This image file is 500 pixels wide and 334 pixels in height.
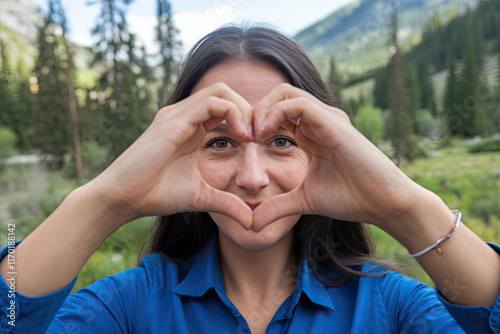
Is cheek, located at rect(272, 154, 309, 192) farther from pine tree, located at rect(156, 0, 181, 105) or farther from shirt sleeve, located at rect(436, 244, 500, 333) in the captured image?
pine tree, located at rect(156, 0, 181, 105)

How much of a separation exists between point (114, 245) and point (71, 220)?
7066mm

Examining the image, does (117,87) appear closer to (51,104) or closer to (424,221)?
(51,104)

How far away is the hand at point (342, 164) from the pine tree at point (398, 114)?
41.8 ft

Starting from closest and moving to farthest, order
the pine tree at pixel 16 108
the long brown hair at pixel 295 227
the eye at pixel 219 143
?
the eye at pixel 219 143, the long brown hair at pixel 295 227, the pine tree at pixel 16 108

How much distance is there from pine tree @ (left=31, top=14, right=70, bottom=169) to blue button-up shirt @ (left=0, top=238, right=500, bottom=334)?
21.3 m

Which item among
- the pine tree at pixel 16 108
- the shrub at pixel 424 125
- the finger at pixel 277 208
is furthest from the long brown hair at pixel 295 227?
the pine tree at pixel 16 108

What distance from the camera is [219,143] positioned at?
67.3 inches

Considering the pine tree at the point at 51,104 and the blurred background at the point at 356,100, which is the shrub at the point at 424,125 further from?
the pine tree at the point at 51,104

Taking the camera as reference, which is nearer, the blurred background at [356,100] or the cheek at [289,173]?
the cheek at [289,173]

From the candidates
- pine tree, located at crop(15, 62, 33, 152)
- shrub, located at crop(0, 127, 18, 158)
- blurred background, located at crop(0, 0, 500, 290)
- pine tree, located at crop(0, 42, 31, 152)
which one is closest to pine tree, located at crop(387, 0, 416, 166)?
blurred background, located at crop(0, 0, 500, 290)

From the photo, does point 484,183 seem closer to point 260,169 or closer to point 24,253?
point 260,169

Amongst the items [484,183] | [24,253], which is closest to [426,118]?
[484,183]

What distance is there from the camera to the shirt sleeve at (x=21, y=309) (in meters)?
1.22

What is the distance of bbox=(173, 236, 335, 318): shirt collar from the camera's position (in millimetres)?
1681
